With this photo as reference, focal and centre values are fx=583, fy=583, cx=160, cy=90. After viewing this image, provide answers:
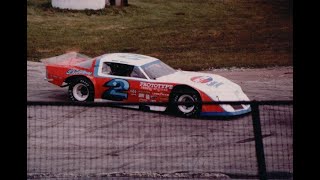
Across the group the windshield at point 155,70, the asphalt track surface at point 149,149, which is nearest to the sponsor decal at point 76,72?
the windshield at point 155,70

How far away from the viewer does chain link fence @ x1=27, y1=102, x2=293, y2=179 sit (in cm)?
573

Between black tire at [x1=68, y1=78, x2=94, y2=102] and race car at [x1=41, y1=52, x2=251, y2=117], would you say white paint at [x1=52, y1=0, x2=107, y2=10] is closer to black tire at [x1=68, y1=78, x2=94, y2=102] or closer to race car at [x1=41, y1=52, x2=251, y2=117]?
race car at [x1=41, y1=52, x2=251, y2=117]

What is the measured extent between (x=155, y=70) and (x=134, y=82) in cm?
53

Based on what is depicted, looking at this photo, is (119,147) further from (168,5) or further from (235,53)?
(168,5)

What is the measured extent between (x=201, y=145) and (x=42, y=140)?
1.79 meters

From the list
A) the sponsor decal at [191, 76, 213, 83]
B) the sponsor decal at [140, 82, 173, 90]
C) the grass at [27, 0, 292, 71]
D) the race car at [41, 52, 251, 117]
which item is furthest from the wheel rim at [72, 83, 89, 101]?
the grass at [27, 0, 292, 71]

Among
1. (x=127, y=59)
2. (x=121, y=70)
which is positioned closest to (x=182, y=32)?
(x=127, y=59)

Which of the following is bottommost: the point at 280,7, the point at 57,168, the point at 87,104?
the point at 57,168

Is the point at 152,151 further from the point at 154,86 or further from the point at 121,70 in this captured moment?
the point at 121,70

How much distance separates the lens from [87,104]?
4.59m

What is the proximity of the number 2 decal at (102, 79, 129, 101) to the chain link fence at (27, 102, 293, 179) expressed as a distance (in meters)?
3.50

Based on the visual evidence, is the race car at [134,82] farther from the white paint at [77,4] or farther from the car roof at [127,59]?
the white paint at [77,4]
